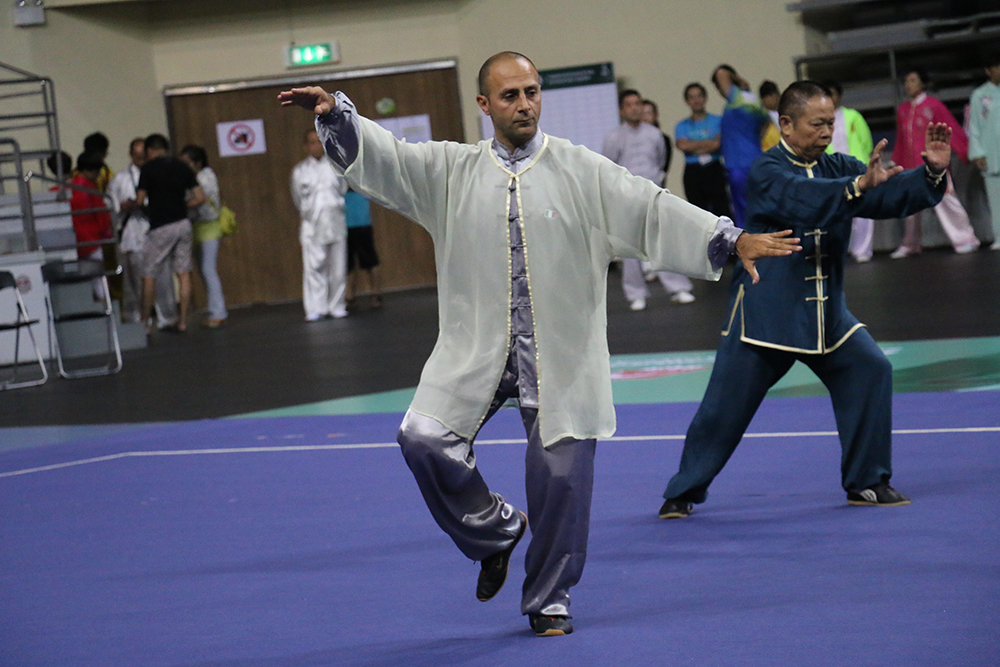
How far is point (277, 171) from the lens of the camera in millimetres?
17641

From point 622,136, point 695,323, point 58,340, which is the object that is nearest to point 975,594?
point 695,323

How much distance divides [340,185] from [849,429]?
31.3 ft

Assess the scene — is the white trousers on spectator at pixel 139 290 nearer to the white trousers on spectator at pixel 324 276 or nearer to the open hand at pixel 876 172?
the white trousers on spectator at pixel 324 276

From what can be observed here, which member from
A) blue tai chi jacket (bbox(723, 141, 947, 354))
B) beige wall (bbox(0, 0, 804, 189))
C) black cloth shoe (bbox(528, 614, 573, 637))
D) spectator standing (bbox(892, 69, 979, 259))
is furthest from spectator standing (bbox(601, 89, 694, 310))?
black cloth shoe (bbox(528, 614, 573, 637))

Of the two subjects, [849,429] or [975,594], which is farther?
[849,429]

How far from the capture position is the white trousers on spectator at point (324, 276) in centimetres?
1399

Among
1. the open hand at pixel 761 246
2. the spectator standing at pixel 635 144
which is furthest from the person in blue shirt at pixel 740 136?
the open hand at pixel 761 246

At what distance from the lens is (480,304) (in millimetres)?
3910

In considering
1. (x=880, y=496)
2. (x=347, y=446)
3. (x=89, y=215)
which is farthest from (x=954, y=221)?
(x=880, y=496)

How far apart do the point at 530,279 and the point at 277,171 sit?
14.2 metres

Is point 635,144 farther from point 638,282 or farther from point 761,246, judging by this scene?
point 761,246

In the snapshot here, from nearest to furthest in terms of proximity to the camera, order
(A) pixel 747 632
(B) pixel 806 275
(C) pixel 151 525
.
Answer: (A) pixel 747 632, (B) pixel 806 275, (C) pixel 151 525

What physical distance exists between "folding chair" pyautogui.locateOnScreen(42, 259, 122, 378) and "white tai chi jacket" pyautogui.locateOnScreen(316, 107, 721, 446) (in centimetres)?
790

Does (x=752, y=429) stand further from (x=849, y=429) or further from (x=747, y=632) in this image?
(x=747, y=632)
